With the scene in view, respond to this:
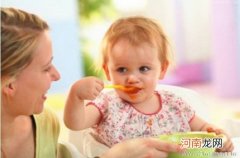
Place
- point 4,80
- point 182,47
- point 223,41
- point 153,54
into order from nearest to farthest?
1. point 4,80
2. point 153,54
3. point 182,47
4. point 223,41

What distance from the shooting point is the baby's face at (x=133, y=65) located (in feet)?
2.10

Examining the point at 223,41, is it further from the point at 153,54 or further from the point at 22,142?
the point at 22,142

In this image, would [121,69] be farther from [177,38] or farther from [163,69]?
[177,38]

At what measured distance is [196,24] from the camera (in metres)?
1.13

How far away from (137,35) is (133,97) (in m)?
0.11

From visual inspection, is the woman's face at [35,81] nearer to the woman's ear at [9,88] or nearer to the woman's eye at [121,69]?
the woman's ear at [9,88]

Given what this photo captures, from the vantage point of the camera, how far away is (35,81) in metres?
0.57

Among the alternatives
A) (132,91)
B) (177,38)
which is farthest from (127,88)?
(177,38)

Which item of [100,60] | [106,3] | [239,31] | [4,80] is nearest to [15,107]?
[4,80]

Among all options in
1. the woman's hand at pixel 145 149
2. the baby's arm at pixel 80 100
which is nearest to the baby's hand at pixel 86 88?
the baby's arm at pixel 80 100

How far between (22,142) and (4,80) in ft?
0.43

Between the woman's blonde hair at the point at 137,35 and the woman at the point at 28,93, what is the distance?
0.12 metres

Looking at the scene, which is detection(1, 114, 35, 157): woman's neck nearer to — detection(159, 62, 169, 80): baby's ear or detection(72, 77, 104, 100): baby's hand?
detection(72, 77, 104, 100): baby's hand

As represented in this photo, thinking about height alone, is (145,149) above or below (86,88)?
below
